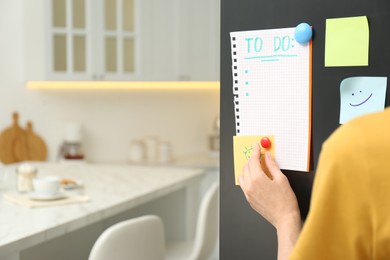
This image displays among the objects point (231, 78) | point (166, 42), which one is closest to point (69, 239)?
point (231, 78)

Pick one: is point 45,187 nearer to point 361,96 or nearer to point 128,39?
point 361,96

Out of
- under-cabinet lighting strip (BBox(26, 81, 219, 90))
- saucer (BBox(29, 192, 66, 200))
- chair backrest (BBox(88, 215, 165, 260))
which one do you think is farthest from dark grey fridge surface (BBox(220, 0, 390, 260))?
under-cabinet lighting strip (BBox(26, 81, 219, 90))

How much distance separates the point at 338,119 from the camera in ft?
4.04

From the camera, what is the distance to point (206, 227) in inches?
109

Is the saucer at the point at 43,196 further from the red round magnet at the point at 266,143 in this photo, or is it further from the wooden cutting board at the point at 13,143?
the wooden cutting board at the point at 13,143

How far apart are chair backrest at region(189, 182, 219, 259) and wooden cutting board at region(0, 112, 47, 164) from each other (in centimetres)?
204

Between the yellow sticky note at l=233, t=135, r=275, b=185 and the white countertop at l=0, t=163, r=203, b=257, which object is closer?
the yellow sticky note at l=233, t=135, r=275, b=185

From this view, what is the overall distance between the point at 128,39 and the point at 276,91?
10.5 ft

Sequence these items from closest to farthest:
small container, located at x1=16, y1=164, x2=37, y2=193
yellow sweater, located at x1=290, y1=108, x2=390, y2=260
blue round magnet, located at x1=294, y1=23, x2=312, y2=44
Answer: yellow sweater, located at x1=290, y1=108, x2=390, y2=260 → blue round magnet, located at x1=294, y1=23, x2=312, y2=44 → small container, located at x1=16, y1=164, x2=37, y2=193

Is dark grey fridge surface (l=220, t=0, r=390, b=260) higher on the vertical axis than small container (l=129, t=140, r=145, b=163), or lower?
higher

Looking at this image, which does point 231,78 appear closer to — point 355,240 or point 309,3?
point 309,3

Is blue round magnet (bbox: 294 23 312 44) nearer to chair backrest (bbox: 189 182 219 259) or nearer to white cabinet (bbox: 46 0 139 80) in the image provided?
chair backrest (bbox: 189 182 219 259)

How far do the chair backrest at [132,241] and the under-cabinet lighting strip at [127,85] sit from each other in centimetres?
242

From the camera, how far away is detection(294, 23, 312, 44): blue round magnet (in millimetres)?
1247
